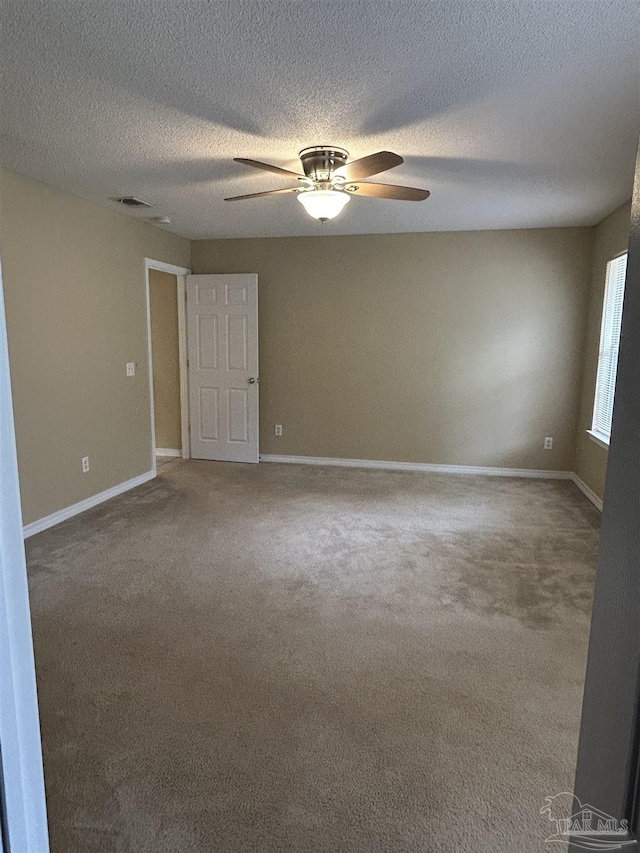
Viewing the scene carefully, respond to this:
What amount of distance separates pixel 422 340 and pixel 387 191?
97.3 inches

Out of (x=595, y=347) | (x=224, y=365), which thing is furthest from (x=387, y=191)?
(x=224, y=365)

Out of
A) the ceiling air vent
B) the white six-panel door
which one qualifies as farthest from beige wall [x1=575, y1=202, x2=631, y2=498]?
the ceiling air vent

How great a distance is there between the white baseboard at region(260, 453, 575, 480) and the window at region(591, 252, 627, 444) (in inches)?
30.2

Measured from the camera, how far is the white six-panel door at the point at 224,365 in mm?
5438

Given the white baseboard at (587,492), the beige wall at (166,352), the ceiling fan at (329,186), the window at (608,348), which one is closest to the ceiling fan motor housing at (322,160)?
the ceiling fan at (329,186)

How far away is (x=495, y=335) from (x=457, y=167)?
7.62 feet

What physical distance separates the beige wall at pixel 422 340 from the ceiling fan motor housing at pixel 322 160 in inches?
95.9

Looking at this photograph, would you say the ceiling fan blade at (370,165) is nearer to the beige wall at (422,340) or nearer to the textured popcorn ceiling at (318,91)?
the textured popcorn ceiling at (318,91)

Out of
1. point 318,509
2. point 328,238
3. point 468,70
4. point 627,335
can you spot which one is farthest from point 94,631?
point 328,238

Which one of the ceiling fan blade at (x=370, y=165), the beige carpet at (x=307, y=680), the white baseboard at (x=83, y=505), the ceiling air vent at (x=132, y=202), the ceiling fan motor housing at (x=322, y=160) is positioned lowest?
the beige carpet at (x=307, y=680)

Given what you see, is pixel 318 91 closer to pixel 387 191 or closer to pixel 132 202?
pixel 387 191

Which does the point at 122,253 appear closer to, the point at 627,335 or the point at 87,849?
the point at 87,849

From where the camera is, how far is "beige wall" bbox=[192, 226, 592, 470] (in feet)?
16.3

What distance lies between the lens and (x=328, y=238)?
17.4 ft
